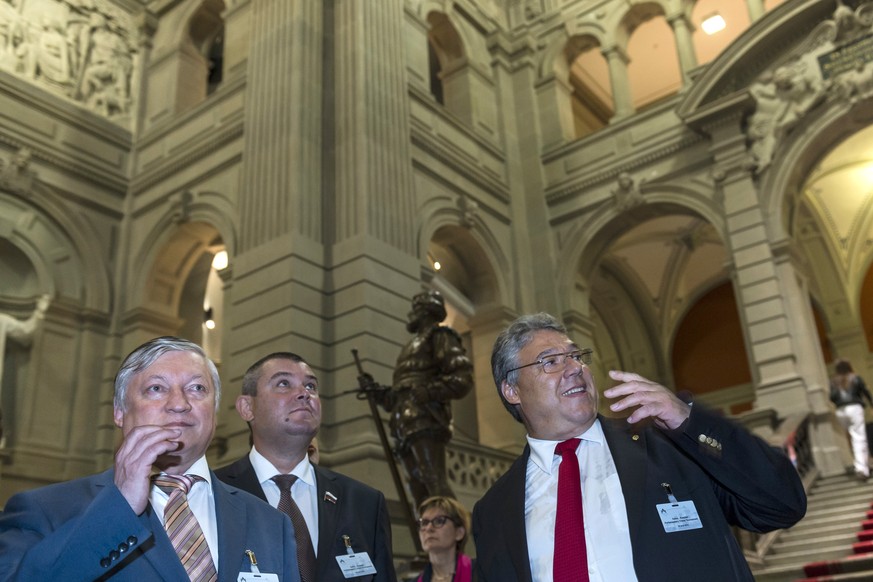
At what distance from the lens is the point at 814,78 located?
11.7 m

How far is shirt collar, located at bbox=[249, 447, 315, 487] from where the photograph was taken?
2.90m

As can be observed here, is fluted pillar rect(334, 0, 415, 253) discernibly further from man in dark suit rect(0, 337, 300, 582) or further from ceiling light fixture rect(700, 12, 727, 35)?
man in dark suit rect(0, 337, 300, 582)

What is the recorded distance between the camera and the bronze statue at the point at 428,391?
5.98 metres

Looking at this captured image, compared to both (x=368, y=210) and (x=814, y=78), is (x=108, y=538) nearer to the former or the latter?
(x=368, y=210)

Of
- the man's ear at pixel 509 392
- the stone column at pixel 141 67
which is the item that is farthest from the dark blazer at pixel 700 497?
the stone column at pixel 141 67

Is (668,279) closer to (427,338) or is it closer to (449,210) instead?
(449,210)

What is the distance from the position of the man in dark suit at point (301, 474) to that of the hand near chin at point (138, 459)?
124 cm

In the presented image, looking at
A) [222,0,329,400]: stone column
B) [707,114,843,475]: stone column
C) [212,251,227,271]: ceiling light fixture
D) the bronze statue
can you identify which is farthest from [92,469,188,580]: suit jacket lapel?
[212,251,227,271]: ceiling light fixture

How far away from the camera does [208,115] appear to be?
41.3ft

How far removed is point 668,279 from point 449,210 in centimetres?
779

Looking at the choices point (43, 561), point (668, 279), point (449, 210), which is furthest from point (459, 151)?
point (43, 561)

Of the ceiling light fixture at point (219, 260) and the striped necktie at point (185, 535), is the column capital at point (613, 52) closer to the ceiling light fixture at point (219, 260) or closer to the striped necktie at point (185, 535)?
the ceiling light fixture at point (219, 260)

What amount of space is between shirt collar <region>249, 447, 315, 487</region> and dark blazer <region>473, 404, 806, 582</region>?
0.99 m

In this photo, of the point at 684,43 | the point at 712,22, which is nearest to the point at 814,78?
the point at 684,43
